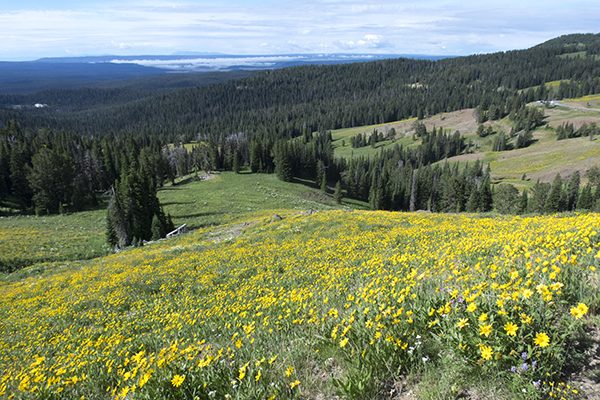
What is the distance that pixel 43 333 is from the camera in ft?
29.4

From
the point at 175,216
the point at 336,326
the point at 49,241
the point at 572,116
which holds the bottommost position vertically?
the point at 175,216

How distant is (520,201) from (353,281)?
88.0m

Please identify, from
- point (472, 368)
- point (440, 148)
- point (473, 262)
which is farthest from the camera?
point (440, 148)

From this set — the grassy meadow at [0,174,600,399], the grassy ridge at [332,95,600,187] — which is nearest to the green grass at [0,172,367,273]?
the grassy meadow at [0,174,600,399]

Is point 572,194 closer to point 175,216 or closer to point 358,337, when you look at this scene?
point 175,216

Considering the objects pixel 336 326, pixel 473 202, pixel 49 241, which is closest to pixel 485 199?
pixel 473 202

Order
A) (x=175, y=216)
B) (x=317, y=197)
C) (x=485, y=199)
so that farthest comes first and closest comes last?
(x=485, y=199)
(x=317, y=197)
(x=175, y=216)

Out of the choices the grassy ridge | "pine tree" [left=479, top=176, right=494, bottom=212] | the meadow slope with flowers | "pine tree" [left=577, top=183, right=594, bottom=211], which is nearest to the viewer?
the meadow slope with flowers

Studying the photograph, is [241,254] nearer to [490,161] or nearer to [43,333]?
[43,333]

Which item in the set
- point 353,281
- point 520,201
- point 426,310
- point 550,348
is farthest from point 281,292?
point 520,201

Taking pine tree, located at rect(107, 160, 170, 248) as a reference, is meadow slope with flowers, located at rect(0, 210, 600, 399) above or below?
above

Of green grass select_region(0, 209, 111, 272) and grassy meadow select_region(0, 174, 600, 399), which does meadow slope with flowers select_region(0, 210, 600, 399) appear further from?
green grass select_region(0, 209, 111, 272)

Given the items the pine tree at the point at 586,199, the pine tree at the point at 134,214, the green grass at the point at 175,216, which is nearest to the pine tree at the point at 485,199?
the pine tree at the point at 586,199

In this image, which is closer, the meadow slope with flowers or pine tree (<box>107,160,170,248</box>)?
the meadow slope with flowers
